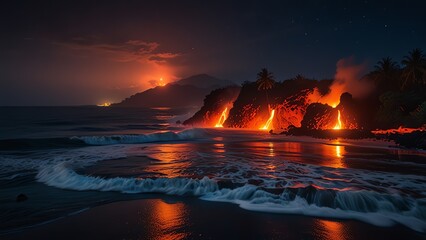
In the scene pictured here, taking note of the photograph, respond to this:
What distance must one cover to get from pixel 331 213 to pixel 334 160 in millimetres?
10698

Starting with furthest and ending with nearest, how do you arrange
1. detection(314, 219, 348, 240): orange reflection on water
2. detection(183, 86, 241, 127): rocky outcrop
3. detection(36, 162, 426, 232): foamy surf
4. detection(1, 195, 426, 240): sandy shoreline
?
detection(183, 86, 241, 127): rocky outcrop < detection(36, 162, 426, 232): foamy surf < detection(1, 195, 426, 240): sandy shoreline < detection(314, 219, 348, 240): orange reflection on water

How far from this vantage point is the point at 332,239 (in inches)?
295

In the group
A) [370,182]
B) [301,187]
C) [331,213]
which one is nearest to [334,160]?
[370,182]

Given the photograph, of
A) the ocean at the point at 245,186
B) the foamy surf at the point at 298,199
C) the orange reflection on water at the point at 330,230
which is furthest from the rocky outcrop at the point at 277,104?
the orange reflection on water at the point at 330,230

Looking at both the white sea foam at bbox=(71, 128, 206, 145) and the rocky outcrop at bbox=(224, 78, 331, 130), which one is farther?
the rocky outcrop at bbox=(224, 78, 331, 130)

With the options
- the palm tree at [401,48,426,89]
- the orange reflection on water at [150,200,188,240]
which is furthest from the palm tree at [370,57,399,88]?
the orange reflection on water at [150,200,188,240]

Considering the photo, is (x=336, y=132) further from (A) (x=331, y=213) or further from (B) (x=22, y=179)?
(B) (x=22, y=179)

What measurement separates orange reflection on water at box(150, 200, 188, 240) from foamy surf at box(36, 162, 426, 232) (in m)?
1.58

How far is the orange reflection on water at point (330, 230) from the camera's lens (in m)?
7.67

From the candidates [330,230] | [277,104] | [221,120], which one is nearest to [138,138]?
[277,104]

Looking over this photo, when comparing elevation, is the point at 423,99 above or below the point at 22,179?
above

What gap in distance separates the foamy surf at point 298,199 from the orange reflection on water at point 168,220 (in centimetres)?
158

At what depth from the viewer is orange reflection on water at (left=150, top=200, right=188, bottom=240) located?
7812 millimetres

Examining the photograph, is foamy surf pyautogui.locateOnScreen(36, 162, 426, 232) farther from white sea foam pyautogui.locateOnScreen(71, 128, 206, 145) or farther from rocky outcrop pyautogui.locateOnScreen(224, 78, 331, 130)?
rocky outcrop pyautogui.locateOnScreen(224, 78, 331, 130)
